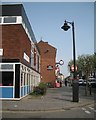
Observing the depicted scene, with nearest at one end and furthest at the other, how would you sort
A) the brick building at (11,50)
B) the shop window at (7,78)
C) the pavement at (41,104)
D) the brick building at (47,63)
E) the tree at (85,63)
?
the pavement at (41,104) < the brick building at (11,50) < the shop window at (7,78) < the tree at (85,63) < the brick building at (47,63)

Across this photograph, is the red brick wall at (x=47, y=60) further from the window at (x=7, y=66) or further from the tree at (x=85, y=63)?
the window at (x=7, y=66)

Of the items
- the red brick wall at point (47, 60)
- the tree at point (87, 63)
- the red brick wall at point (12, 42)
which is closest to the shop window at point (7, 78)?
the red brick wall at point (12, 42)

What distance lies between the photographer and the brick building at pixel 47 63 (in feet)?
218

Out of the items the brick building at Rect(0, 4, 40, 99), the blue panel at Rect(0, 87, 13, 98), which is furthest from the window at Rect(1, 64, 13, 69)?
the blue panel at Rect(0, 87, 13, 98)

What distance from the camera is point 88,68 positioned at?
216 feet

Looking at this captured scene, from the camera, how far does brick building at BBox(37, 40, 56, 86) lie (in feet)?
218

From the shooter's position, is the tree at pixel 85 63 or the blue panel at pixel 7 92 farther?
the tree at pixel 85 63

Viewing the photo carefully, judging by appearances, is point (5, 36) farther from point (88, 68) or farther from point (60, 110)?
point (88, 68)

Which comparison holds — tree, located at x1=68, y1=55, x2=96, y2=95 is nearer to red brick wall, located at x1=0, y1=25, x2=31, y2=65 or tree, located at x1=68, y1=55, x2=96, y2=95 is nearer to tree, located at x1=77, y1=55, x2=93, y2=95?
tree, located at x1=77, y1=55, x2=93, y2=95

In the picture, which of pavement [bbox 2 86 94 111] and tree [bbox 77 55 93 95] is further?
tree [bbox 77 55 93 95]

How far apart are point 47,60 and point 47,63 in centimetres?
79

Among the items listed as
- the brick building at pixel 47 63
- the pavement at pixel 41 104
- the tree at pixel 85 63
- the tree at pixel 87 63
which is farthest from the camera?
the brick building at pixel 47 63

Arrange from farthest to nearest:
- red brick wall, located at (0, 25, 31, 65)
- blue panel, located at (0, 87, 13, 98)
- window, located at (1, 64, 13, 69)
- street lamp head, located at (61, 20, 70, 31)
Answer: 1. red brick wall, located at (0, 25, 31, 65)
2. window, located at (1, 64, 13, 69)
3. blue panel, located at (0, 87, 13, 98)
4. street lamp head, located at (61, 20, 70, 31)

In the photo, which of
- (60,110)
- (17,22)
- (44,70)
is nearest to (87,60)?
(44,70)
